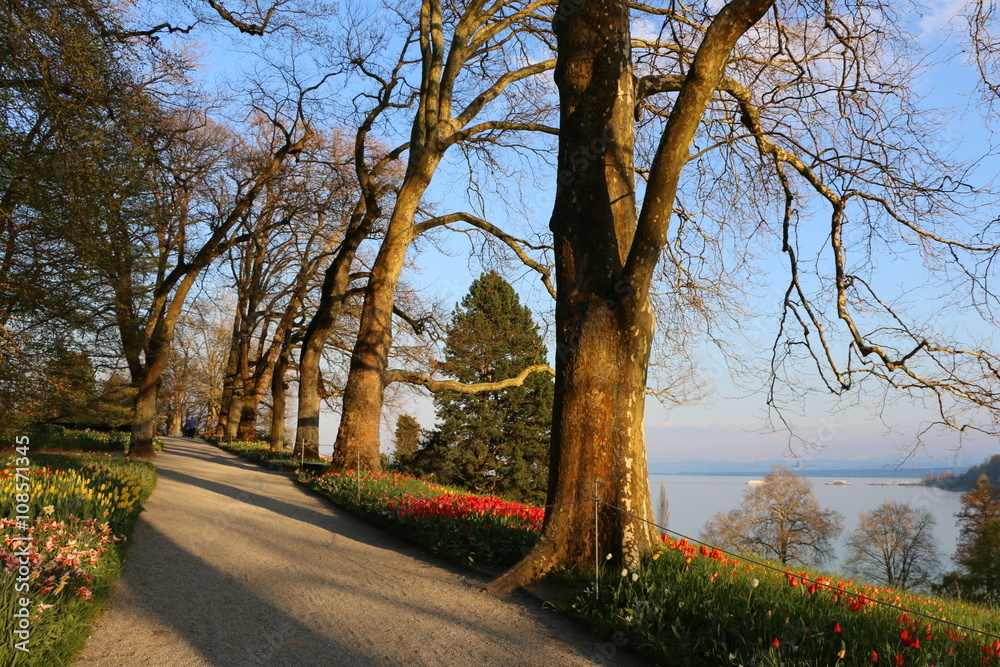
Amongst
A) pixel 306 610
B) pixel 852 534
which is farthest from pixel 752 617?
pixel 852 534

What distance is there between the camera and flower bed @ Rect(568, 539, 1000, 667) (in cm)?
397

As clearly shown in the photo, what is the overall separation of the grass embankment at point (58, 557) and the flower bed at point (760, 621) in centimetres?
386

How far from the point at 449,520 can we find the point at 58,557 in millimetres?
4512

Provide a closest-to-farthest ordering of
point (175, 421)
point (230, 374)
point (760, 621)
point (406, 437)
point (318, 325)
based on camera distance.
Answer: point (760, 621), point (318, 325), point (230, 374), point (406, 437), point (175, 421)

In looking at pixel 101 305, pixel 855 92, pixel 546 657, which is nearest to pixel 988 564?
pixel 855 92

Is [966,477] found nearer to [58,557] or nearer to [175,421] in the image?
[58,557]

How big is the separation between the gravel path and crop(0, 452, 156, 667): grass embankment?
23 centimetres

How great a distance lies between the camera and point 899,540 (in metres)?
25.3

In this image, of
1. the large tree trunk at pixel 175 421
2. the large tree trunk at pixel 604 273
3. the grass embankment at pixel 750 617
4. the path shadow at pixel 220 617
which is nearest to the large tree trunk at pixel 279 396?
the path shadow at pixel 220 617

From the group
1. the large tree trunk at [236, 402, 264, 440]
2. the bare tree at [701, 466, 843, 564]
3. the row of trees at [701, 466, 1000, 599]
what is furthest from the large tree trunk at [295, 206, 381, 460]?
the bare tree at [701, 466, 843, 564]

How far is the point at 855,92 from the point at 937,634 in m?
5.99

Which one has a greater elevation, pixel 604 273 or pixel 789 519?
pixel 604 273

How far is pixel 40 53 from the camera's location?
680cm

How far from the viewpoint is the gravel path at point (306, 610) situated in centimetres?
466
